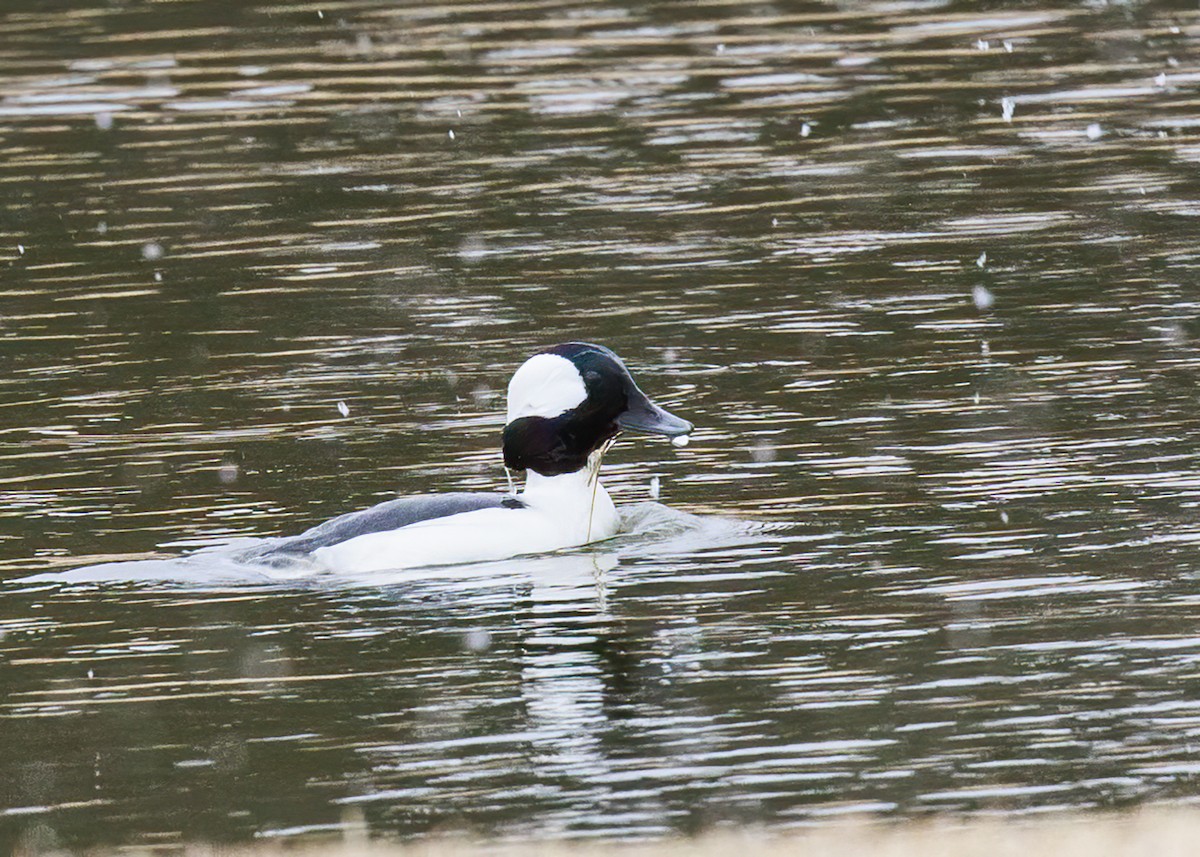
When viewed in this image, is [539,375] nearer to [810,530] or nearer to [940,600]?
[810,530]

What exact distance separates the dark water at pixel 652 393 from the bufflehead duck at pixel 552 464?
0.83 ft

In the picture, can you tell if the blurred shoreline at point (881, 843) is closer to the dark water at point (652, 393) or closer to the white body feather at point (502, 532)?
the dark water at point (652, 393)

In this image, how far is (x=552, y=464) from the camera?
13.7 meters

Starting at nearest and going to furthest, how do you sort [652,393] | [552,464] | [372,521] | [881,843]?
[881,843]
[372,521]
[552,464]
[652,393]

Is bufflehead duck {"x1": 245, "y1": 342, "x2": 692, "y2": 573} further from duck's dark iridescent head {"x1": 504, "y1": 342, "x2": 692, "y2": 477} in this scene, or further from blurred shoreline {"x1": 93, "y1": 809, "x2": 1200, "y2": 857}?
blurred shoreline {"x1": 93, "y1": 809, "x2": 1200, "y2": 857}

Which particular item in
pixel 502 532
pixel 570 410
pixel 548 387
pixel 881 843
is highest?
pixel 548 387

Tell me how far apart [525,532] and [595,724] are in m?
3.35

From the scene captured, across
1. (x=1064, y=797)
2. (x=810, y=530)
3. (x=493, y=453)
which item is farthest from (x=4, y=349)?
(x=1064, y=797)

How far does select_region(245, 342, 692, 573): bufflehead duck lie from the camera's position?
516 inches

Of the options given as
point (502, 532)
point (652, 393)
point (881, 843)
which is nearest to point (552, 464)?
point (502, 532)

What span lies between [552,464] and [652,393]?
280 cm

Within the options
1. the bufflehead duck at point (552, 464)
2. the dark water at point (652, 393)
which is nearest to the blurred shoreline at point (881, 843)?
the dark water at point (652, 393)

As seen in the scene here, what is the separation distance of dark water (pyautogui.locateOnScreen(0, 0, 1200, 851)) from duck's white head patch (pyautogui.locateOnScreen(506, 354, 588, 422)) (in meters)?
0.82

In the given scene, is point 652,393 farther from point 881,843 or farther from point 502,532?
point 881,843
